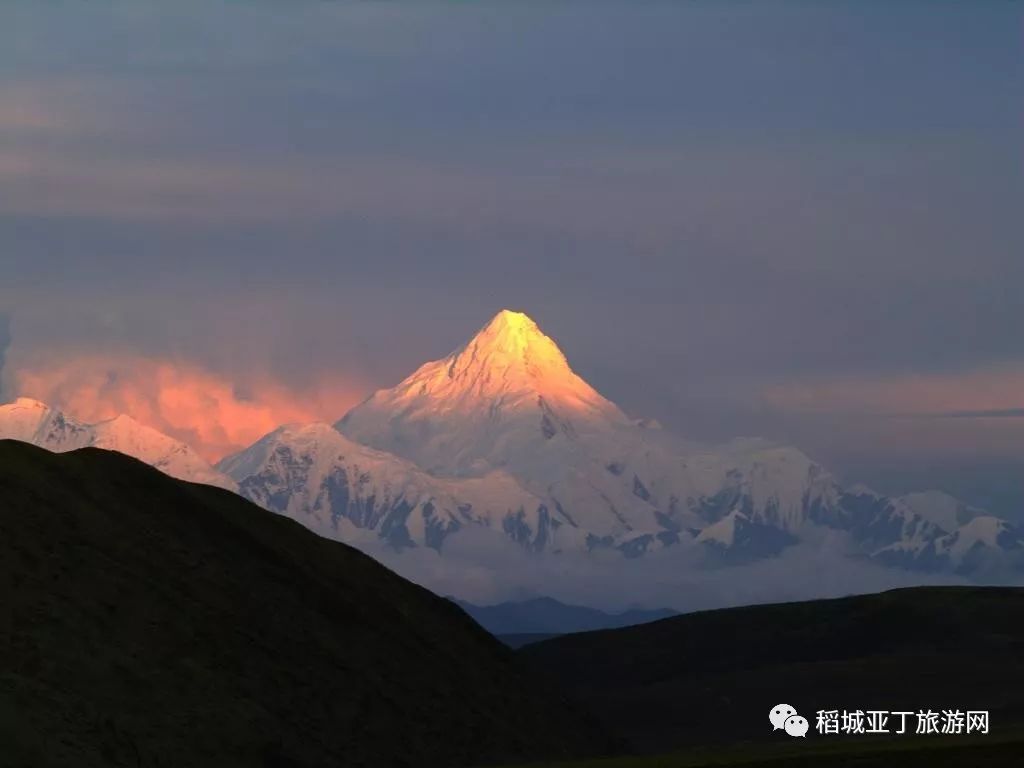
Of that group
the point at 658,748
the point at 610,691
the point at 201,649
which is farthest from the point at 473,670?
the point at 610,691

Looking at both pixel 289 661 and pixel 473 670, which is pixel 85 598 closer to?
pixel 289 661

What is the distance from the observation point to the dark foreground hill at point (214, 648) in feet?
306

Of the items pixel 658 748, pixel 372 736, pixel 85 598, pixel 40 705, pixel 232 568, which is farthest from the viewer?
pixel 658 748

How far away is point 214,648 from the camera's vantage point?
4286 inches

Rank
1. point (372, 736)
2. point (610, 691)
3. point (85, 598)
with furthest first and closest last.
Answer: point (610, 691) → point (372, 736) → point (85, 598)

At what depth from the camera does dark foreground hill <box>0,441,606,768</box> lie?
93.2 m

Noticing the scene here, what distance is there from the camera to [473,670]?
134 meters

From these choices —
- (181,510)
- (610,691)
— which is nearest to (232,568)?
(181,510)

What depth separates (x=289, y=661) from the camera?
114062mm

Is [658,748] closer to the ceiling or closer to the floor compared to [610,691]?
closer to the floor

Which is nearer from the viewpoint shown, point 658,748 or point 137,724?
point 137,724

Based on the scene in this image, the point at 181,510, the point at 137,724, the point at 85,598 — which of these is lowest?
the point at 137,724

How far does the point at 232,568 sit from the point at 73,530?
46.9ft

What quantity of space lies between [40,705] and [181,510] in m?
38.8
